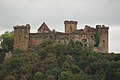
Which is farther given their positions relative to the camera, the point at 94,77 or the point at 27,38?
the point at 27,38

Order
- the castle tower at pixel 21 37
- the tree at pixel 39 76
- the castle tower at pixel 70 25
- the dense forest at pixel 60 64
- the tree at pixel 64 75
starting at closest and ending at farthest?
the tree at pixel 64 75
the tree at pixel 39 76
the dense forest at pixel 60 64
the castle tower at pixel 21 37
the castle tower at pixel 70 25

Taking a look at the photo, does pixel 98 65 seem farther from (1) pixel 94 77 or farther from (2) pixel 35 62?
(2) pixel 35 62

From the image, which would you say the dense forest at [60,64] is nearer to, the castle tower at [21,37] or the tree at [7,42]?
the castle tower at [21,37]

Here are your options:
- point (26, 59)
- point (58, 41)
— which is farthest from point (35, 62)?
point (58, 41)

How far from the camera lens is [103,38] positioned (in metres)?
103

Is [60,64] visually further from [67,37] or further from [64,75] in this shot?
[67,37]

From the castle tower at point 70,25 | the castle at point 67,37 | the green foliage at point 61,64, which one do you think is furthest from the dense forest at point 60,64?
the castle tower at point 70,25

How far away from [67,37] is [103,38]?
5530mm

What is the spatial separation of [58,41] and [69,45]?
139 inches

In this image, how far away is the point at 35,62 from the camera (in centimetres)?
9719

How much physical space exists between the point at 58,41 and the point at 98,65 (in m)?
10.0

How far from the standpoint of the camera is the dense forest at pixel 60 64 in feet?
309

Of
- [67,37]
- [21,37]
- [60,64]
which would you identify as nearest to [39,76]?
[60,64]

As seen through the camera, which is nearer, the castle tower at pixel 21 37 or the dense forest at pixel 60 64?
the dense forest at pixel 60 64
